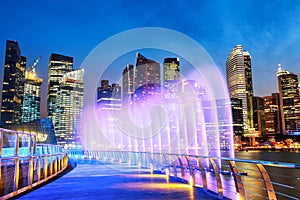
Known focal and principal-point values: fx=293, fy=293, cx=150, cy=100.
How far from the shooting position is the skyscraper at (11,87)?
14375 cm

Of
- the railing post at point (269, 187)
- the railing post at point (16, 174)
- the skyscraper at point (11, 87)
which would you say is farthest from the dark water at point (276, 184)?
the skyscraper at point (11, 87)

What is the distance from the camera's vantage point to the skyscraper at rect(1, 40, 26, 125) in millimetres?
143750

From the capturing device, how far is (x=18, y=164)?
6383 mm

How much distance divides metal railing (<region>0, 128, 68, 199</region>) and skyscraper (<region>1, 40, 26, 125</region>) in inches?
5774

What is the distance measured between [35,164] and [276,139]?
550 feet

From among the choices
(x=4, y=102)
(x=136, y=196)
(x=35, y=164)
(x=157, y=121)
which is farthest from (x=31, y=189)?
(x=4, y=102)

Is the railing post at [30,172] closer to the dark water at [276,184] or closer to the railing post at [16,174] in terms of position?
the railing post at [16,174]

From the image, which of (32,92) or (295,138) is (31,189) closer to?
(295,138)

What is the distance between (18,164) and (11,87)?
161308mm

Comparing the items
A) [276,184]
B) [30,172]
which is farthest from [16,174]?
[276,184]

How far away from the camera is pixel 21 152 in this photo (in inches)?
270

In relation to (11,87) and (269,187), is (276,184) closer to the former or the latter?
(269,187)

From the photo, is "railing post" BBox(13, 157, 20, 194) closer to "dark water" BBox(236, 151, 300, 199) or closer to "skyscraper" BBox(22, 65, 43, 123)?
"dark water" BBox(236, 151, 300, 199)

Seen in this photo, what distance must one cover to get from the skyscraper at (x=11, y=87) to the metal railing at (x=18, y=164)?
146651 millimetres
